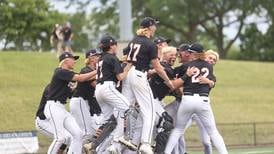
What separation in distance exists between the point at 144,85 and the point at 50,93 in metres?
2.27

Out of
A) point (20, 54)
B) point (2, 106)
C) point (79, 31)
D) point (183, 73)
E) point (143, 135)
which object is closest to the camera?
point (143, 135)

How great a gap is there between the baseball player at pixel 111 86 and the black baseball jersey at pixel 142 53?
19cm

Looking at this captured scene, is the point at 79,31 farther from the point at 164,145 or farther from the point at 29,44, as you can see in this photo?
the point at 164,145

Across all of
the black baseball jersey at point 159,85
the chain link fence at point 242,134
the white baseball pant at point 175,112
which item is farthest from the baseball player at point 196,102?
the chain link fence at point 242,134

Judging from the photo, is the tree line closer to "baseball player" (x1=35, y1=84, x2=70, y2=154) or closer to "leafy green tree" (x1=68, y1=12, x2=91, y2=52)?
"leafy green tree" (x1=68, y1=12, x2=91, y2=52)

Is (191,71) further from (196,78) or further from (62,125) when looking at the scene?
(62,125)

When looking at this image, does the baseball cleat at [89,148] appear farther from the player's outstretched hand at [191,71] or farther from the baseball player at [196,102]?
the player's outstretched hand at [191,71]

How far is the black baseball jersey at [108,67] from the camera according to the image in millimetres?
13078

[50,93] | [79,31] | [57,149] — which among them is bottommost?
[79,31]

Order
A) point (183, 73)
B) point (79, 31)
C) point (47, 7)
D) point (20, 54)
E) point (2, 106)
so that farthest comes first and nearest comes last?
point (79, 31) → point (47, 7) → point (20, 54) → point (2, 106) → point (183, 73)

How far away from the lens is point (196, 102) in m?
13.2

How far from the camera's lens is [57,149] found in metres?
14.2

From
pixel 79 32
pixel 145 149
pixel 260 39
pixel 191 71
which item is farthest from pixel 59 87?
pixel 79 32

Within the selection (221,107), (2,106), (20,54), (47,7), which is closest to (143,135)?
(2,106)
